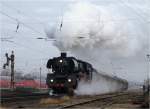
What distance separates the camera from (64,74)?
1448 inches

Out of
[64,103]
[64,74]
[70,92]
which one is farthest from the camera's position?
[70,92]

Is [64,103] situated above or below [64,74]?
below

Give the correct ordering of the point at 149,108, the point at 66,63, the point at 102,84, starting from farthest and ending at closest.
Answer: the point at 102,84
the point at 66,63
the point at 149,108

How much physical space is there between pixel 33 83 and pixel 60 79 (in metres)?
70.9

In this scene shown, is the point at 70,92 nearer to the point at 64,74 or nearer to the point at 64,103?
the point at 64,74

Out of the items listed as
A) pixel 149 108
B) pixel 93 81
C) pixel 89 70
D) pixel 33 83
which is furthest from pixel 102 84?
pixel 33 83

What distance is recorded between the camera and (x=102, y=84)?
51094 mm

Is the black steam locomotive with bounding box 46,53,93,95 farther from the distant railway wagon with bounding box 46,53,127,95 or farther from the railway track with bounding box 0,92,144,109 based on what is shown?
the railway track with bounding box 0,92,144,109

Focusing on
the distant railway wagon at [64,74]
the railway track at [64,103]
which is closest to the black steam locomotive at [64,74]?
the distant railway wagon at [64,74]

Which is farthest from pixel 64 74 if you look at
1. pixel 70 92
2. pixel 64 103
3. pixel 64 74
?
pixel 64 103

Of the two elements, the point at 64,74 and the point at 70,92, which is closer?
the point at 64,74

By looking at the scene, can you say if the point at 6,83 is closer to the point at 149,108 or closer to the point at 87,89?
the point at 87,89

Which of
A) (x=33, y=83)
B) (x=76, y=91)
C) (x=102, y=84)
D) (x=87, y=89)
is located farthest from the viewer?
(x=33, y=83)

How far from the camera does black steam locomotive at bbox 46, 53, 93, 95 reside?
119 ft
